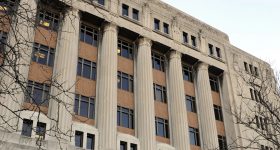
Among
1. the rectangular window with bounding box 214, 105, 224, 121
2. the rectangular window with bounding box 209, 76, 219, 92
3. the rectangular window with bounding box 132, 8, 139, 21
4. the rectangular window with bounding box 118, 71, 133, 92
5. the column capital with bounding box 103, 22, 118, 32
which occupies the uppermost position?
the rectangular window with bounding box 132, 8, 139, 21

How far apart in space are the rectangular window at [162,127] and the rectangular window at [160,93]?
218cm

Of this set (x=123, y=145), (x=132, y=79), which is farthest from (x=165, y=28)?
(x=123, y=145)

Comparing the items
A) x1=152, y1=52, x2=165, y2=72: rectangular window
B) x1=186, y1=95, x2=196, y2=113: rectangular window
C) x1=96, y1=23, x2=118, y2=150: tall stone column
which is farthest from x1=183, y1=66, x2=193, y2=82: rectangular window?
x1=96, y1=23, x2=118, y2=150: tall stone column

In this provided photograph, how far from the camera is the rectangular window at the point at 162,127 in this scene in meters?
31.2

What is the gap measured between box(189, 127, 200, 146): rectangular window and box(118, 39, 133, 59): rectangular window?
372 inches

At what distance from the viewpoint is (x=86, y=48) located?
3044cm

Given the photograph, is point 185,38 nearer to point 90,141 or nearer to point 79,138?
point 90,141

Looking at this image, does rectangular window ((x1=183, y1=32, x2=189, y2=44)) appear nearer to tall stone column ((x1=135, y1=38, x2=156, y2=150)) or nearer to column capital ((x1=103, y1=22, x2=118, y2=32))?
tall stone column ((x1=135, y1=38, x2=156, y2=150))

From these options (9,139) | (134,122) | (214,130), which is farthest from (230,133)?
(9,139)

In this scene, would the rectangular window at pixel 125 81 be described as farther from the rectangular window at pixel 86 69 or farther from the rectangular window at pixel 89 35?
the rectangular window at pixel 89 35

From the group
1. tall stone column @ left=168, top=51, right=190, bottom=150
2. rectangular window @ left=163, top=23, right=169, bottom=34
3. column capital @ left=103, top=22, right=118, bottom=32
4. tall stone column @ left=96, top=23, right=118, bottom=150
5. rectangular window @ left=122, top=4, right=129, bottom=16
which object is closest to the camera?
tall stone column @ left=96, top=23, right=118, bottom=150

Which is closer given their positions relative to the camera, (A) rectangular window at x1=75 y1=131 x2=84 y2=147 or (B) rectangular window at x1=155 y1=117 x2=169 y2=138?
(A) rectangular window at x1=75 y1=131 x2=84 y2=147

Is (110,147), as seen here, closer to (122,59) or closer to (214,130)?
(122,59)

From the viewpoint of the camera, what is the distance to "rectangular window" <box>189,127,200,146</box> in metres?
33.2
